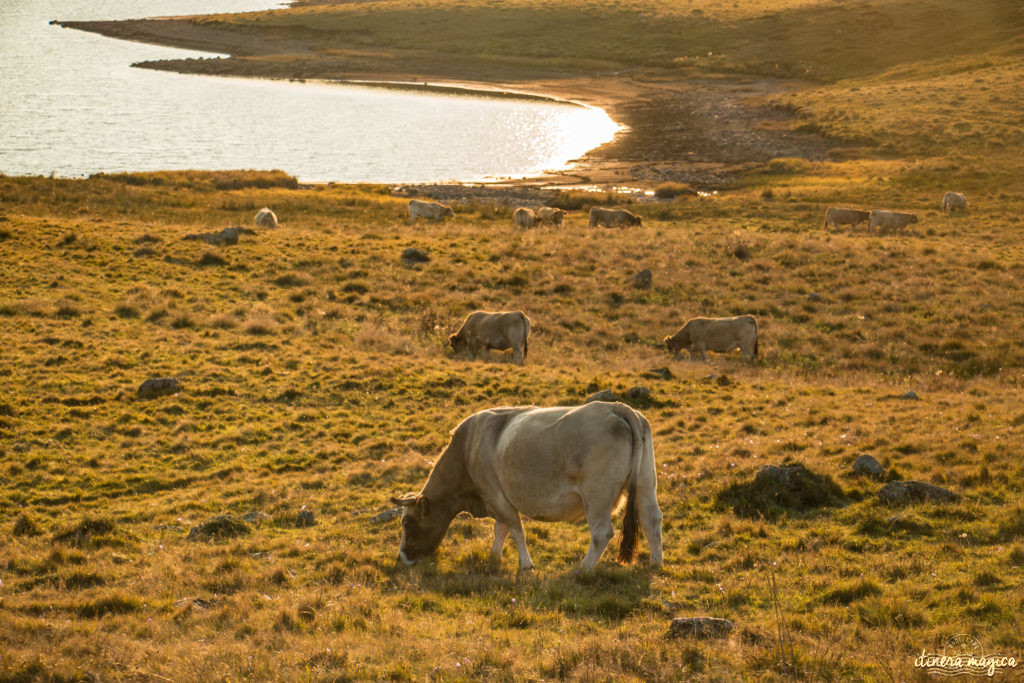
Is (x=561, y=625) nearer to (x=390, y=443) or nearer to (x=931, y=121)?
(x=390, y=443)

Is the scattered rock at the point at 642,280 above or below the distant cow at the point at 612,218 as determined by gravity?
below

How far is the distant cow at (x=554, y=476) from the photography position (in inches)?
387

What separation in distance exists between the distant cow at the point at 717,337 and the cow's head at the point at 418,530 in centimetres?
1399

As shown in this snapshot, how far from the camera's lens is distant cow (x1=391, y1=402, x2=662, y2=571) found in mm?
9828

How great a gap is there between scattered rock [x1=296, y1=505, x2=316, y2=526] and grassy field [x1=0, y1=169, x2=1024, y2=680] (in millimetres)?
207

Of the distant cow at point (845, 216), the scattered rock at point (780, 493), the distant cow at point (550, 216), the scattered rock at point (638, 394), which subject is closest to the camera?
the scattered rock at point (780, 493)

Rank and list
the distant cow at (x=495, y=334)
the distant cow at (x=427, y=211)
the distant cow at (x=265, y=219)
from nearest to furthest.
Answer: the distant cow at (x=495, y=334), the distant cow at (x=265, y=219), the distant cow at (x=427, y=211)

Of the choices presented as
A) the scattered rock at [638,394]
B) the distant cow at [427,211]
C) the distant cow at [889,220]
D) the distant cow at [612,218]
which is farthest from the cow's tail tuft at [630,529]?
the distant cow at [427,211]

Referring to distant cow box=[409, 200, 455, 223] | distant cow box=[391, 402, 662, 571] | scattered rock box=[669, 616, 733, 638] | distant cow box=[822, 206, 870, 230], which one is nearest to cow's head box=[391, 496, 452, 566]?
distant cow box=[391, 402, 662, 571]

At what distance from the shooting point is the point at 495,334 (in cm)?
2331

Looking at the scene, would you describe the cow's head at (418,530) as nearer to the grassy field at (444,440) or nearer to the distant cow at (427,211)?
the grassy field at (444,440)

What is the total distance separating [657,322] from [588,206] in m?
26.7

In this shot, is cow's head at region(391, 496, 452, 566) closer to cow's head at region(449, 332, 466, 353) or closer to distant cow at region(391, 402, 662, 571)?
distant cow at region(391, 402, 662, 571)

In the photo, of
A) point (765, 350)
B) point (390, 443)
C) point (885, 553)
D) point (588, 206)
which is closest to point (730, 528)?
point (885, 553)
